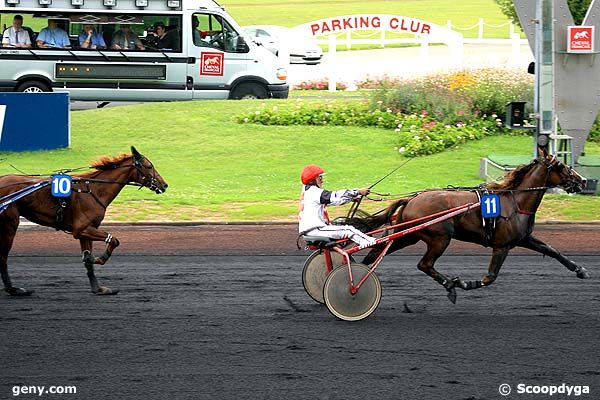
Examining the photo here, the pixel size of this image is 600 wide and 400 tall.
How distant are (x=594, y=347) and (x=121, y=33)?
1550 cm

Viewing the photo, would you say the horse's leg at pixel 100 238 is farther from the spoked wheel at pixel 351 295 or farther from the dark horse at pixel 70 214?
the spoked wheel at pixel 351 295

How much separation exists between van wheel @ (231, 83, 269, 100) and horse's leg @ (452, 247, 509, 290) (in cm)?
1378

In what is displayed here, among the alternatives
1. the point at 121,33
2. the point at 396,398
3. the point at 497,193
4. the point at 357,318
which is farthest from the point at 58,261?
the point at 121,33

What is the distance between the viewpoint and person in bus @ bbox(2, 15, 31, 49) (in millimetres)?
22078

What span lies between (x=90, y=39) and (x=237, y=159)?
5.32m

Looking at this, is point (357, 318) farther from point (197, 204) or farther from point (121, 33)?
point (121, 33)

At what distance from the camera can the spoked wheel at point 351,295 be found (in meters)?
9.66

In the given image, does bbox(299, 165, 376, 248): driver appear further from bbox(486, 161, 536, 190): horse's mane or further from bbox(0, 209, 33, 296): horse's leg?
bbox(0, 209, 33, 296): horse's leg

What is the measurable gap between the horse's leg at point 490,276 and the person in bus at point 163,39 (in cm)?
1381

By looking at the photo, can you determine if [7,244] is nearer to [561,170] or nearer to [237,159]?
[561,170]

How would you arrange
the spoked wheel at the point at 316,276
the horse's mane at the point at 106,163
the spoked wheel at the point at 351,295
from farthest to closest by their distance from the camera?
the horse's mane at the point at 106,163
the spoked wheel at the point at 316,276
the spoked wheel at the point at 351,295

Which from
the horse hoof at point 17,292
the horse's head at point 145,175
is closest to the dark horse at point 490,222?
the horse's head at point 145,175

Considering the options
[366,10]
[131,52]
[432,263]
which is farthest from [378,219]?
[366,10]

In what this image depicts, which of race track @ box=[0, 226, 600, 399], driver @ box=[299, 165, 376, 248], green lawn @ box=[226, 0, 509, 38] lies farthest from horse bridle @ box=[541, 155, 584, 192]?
green lawn @ box=[226, 0, 509, 38]
